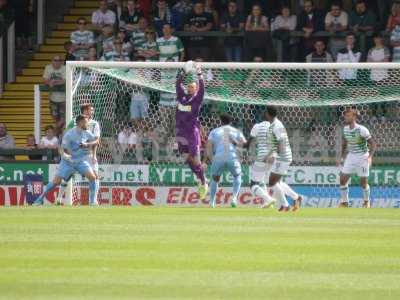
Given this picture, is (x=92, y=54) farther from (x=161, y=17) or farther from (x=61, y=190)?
(x=61, y=190)

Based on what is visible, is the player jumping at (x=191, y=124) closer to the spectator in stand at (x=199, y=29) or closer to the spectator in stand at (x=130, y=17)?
the spectator in stand at (x=199, y=29)

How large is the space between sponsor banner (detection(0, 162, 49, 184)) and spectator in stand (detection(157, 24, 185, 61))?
4187mm

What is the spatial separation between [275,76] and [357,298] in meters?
17.0

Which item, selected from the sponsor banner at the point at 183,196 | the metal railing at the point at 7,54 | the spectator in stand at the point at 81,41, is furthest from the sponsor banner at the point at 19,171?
the metal railing at the point at 7,54

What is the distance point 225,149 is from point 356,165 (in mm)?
2883

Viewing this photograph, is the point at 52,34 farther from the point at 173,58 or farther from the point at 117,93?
the point at 117,93

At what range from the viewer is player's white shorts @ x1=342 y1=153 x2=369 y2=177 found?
86.7 ft

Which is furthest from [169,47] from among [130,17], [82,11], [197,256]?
[197,256]

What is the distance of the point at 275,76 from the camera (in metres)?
28.2

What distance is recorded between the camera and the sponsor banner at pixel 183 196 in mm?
27484

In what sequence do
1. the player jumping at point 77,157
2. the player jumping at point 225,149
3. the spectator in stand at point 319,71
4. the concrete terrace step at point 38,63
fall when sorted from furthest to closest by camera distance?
1. the concrete terrace step at point 38,63
2. the spectator in stand at point 319,71
3. the player jumping at point 77,157
4. the player jumping at point 225,149

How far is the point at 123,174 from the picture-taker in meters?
27.8

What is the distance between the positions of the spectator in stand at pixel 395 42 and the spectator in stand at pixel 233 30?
11.3ft

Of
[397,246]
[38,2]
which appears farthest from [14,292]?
[38,2]
